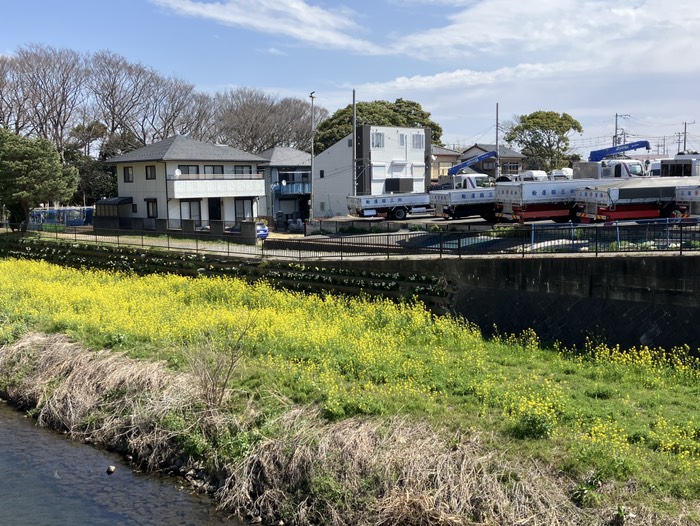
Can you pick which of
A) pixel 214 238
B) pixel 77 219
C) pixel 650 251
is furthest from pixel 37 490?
pixel 77 219

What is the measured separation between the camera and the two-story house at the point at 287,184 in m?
49.3

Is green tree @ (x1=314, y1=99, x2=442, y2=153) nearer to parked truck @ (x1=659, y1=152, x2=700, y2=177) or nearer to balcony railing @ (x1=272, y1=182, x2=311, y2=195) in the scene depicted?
balcony railing @ (x1=272, y1=182, x2=311, y2=195)

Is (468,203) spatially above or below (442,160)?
below

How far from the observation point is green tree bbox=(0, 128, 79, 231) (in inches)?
1315

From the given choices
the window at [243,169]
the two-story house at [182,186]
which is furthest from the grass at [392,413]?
the window at [243,169]

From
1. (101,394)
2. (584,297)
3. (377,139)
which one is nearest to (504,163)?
(377,139)

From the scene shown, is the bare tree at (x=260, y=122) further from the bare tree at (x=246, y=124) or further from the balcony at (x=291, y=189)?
the balcony at (x=291, y=189)

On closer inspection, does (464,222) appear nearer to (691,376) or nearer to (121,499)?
(691,376)

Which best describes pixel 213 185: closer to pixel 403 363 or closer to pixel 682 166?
pixel 682 166

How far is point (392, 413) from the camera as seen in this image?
463 inches

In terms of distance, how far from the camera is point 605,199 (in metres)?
23.3

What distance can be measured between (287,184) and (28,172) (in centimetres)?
2004

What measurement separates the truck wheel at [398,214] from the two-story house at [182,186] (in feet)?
32.9

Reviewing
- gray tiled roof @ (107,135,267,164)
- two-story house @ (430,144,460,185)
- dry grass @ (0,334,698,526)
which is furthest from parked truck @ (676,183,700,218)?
two-story house @ (430,144,460,185)
